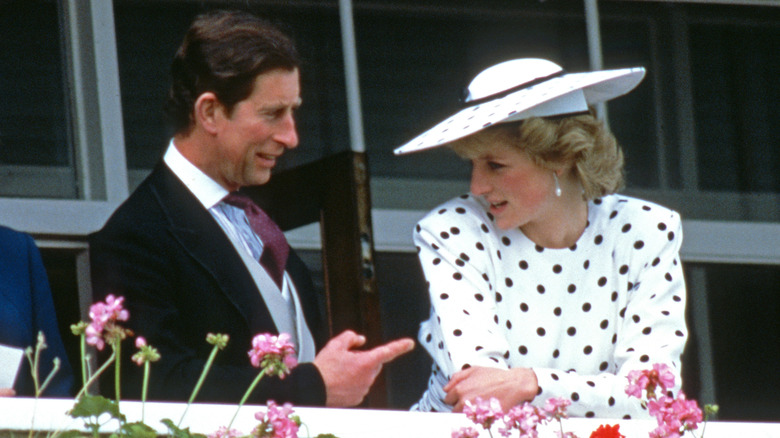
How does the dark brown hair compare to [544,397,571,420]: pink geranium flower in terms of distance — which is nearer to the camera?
[544,397,571,420]: pink geranium flower

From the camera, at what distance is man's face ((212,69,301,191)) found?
3072mm

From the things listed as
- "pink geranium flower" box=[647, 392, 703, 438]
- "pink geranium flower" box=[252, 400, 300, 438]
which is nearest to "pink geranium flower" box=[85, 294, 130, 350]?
"pink geranium flower" box=[252, 400, 300, 438]

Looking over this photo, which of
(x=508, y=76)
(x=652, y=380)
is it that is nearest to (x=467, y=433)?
(x=652, y=380)

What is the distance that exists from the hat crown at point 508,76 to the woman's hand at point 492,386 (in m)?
0.72

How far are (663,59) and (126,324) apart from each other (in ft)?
8.20

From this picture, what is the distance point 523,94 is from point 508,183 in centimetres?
22

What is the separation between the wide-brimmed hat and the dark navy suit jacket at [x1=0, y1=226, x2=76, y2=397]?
875 millimetres

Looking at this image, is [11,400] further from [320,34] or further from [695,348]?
[695,348]

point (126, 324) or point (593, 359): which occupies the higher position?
point (126, 324)

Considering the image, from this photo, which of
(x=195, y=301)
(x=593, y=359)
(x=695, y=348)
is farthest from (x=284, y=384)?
(x=695, y=348)

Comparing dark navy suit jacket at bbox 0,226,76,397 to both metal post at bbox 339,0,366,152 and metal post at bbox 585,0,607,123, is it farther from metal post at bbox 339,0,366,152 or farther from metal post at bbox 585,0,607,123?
metal post at bbox 585,0,607,123

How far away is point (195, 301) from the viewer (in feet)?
9.50

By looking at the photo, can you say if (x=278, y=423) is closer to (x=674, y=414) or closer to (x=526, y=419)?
(x=526, y=419)

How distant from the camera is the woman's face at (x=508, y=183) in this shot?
314 cm
